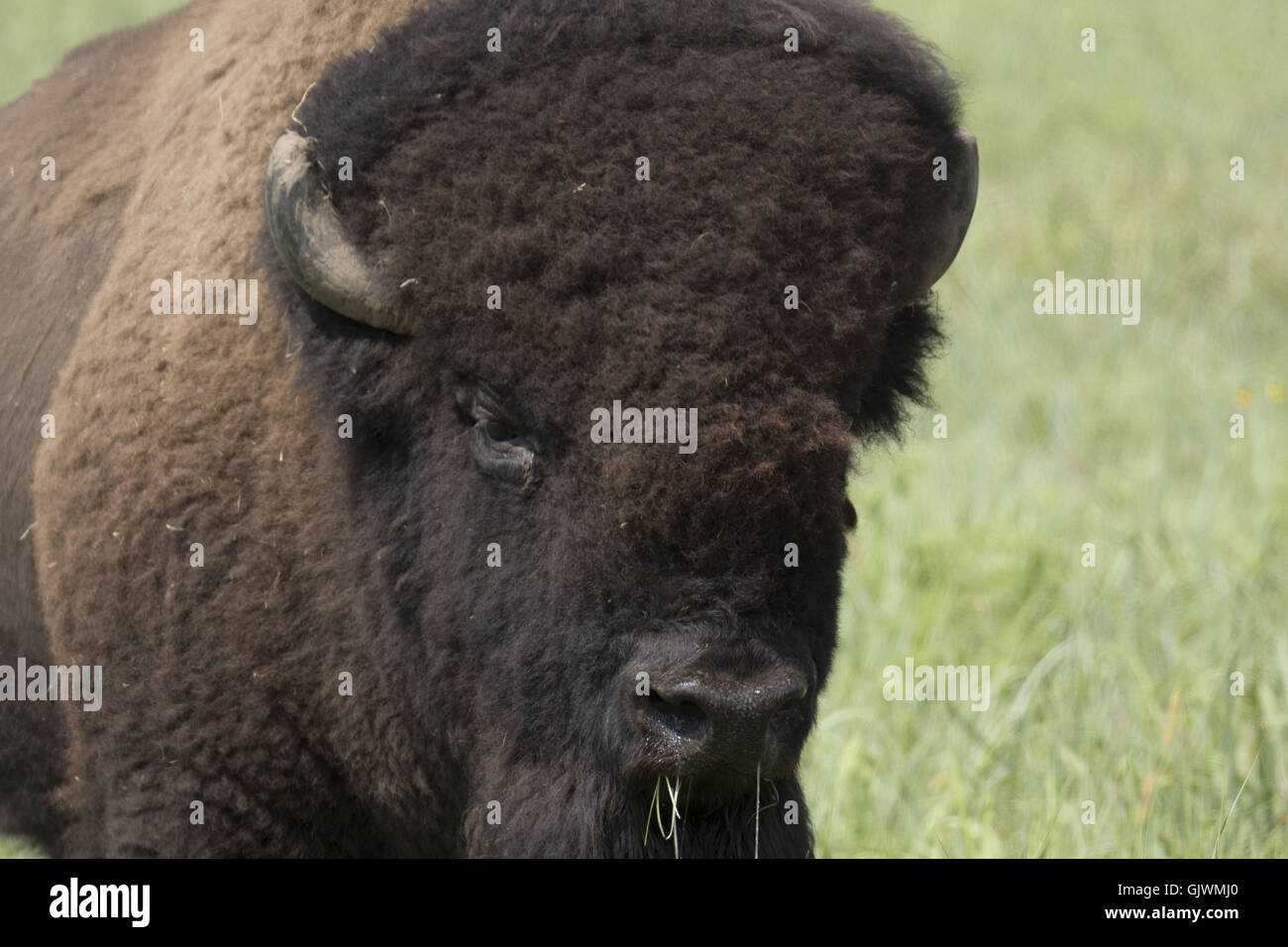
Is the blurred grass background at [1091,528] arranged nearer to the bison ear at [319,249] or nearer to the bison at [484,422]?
the bison at [484,422]

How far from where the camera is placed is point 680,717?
9.28ft

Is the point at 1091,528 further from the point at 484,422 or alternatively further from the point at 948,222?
the point at 484,422

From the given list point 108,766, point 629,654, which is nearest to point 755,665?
point 629,654

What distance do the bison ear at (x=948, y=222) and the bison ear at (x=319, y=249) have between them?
3.73 ft

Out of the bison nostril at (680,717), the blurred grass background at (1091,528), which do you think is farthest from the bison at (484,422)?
the blurred grass background at (1091,528)

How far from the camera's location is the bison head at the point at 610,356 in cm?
285

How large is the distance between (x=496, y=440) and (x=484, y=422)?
0.15 feet

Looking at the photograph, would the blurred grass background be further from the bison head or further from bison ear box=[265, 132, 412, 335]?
bison ear box=[265, 132, 412, 335]

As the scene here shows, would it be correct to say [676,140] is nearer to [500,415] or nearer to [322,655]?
[500,415]

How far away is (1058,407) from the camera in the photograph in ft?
31.5

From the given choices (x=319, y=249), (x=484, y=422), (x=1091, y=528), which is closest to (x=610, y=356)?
(x=484, y=422)

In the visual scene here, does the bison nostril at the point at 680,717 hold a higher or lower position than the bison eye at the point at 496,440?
lower

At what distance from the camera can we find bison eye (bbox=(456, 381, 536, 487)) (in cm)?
308

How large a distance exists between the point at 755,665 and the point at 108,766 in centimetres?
174
